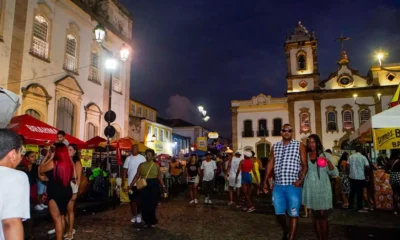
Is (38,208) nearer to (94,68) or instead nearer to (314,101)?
(94,68)

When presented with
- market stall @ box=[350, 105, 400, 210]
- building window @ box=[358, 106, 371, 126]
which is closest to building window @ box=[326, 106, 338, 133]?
building window @ box=[358, 106, 371, 126]

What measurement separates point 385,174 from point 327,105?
30732 millimetres

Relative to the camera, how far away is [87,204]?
10.6 meters

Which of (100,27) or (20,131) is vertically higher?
(100,27)

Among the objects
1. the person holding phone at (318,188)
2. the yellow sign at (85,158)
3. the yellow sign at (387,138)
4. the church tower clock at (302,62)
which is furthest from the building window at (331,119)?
the person holding phone at (318,188)

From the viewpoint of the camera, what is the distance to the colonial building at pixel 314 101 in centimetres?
3772

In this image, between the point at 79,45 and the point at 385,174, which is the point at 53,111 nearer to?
the point at 79,45

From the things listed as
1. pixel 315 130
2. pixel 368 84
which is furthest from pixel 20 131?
pixel 368 84

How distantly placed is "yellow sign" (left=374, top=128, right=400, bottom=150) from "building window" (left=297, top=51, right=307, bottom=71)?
34290 mm

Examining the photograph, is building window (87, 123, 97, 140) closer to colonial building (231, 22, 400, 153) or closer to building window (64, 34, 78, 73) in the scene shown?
building window (64, 34, 78, 73)

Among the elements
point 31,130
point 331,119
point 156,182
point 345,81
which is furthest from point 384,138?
point 345,81

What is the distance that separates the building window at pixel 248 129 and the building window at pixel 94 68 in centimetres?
2794

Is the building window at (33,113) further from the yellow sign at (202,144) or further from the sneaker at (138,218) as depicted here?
the yellow sign at (202,144)

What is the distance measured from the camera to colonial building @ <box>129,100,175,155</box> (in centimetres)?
3366
